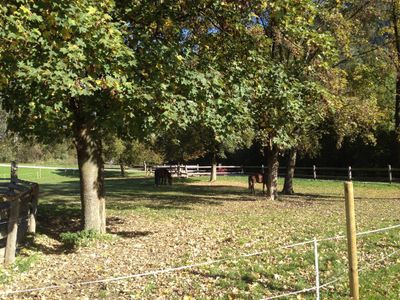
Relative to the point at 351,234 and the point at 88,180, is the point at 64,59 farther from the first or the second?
the point at 351,234

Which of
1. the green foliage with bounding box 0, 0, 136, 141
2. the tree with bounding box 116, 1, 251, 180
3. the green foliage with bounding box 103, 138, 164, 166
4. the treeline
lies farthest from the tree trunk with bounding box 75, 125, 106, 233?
the green foliage with bounding box 103, 138, 164, 166

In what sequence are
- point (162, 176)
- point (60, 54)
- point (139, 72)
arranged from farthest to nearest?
point (162, 176)
point (139, 72)
point (60, 54)

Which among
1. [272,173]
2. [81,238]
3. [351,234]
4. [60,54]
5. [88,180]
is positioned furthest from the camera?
[272,173]

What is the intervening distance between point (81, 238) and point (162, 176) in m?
22.2

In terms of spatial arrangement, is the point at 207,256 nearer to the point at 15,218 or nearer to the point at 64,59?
the point at 15,218

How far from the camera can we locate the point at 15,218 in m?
8.95

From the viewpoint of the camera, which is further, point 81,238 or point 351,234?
point 81,238

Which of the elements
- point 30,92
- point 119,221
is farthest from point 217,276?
point 119,221

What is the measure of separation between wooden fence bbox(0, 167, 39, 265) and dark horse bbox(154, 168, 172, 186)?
54.3 feet

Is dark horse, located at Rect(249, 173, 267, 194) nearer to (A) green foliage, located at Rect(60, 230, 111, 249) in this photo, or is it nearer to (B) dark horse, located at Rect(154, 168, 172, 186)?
(B) dark horse, located at Rect(154, 168, 172, 186)

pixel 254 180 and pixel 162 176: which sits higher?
pixel 162 176

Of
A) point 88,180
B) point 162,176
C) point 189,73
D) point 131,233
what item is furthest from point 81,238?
point 162,176

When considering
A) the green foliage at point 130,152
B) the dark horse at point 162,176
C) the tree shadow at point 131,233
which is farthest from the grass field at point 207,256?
the green foliage at point 130,152

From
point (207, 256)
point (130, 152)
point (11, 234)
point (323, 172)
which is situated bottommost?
point (207, 256)
